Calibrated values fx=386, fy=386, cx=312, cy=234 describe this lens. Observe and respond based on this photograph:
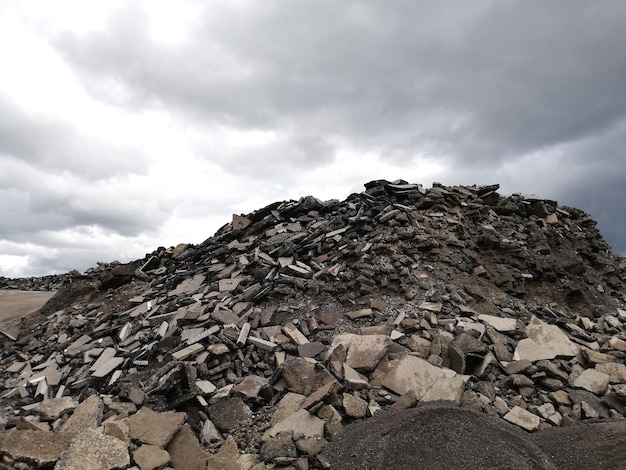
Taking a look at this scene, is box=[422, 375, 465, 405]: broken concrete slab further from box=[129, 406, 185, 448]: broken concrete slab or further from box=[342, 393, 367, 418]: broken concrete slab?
box=[129, 406, 185, 448]: broken concrete slab

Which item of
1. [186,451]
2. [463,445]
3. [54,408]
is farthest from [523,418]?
[54,408]

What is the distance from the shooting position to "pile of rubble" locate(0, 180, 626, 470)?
→ 16.5 feet

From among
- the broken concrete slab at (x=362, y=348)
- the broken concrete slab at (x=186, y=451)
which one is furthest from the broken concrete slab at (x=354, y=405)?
the broken concrete slab at (x=186, y=451)

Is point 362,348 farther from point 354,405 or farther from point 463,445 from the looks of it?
point 463,445

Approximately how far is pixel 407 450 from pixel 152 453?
2.96 m

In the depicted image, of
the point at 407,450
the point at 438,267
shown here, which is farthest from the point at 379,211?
the point at 407,450

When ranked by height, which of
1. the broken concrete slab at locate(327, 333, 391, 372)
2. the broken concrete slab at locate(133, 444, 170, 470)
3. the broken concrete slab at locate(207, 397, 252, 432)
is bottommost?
the broken concrete slab at locate(133, 444, 170, 470)

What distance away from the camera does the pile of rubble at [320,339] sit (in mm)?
5016

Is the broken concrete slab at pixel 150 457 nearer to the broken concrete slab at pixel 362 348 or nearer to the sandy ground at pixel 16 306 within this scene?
the broken concrete slab at pixel 362 348

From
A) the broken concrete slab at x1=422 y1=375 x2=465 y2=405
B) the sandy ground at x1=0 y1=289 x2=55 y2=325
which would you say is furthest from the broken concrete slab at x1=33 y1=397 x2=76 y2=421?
the sandy ground at x1=0 y1=289 x2=55 y2=325

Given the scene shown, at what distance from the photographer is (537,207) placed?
13.1 m

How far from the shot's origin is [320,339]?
6.92 metres

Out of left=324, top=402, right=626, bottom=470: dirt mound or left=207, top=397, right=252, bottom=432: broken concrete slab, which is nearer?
left=324, top=402, right=626, bottom=470: dirt mound

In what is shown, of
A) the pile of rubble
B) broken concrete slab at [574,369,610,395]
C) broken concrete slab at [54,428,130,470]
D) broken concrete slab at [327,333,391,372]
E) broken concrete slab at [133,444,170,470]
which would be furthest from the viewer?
broken concrete slab at [327,333,391,372]
